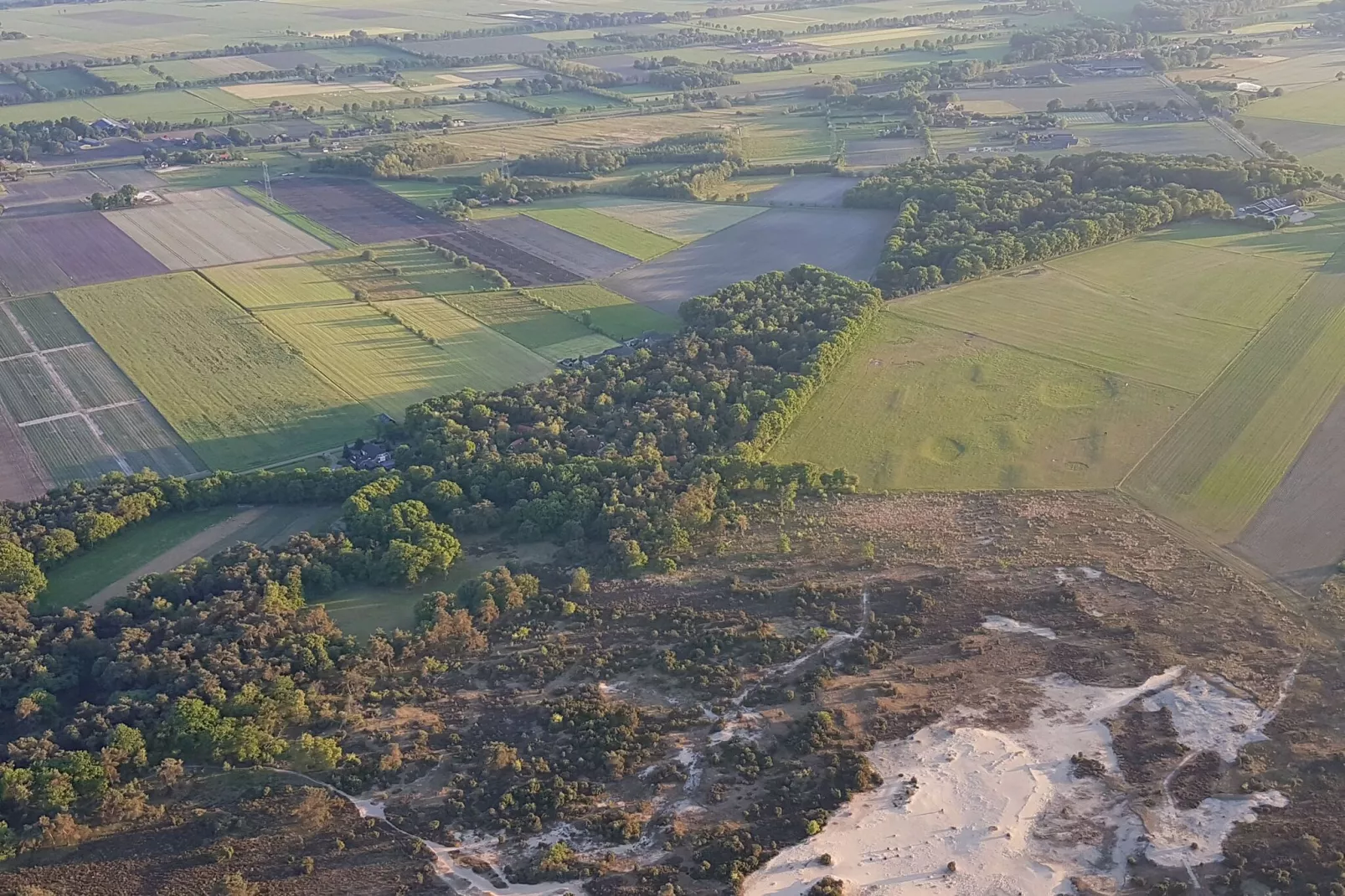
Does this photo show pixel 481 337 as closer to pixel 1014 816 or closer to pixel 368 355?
pixel 368 355

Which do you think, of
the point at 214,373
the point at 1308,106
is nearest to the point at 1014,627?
the point at 214,373

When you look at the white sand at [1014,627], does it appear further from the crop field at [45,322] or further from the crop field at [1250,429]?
the crop field at [45,322]

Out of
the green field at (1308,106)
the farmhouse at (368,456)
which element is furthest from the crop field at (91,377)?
the green field at (1308,106)

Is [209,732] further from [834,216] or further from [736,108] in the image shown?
[736,108]

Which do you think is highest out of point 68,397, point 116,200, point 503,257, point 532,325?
point 116,200

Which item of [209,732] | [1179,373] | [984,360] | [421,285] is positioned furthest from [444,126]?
[209,732]

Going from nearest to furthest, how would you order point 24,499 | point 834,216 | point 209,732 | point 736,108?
point 209,732, point 24,499, point 834,216, point 736,108

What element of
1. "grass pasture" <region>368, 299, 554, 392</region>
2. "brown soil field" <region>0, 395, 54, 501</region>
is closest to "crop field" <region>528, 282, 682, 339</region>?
"grass pasture" <region>368, 299, 554, 392</region>
